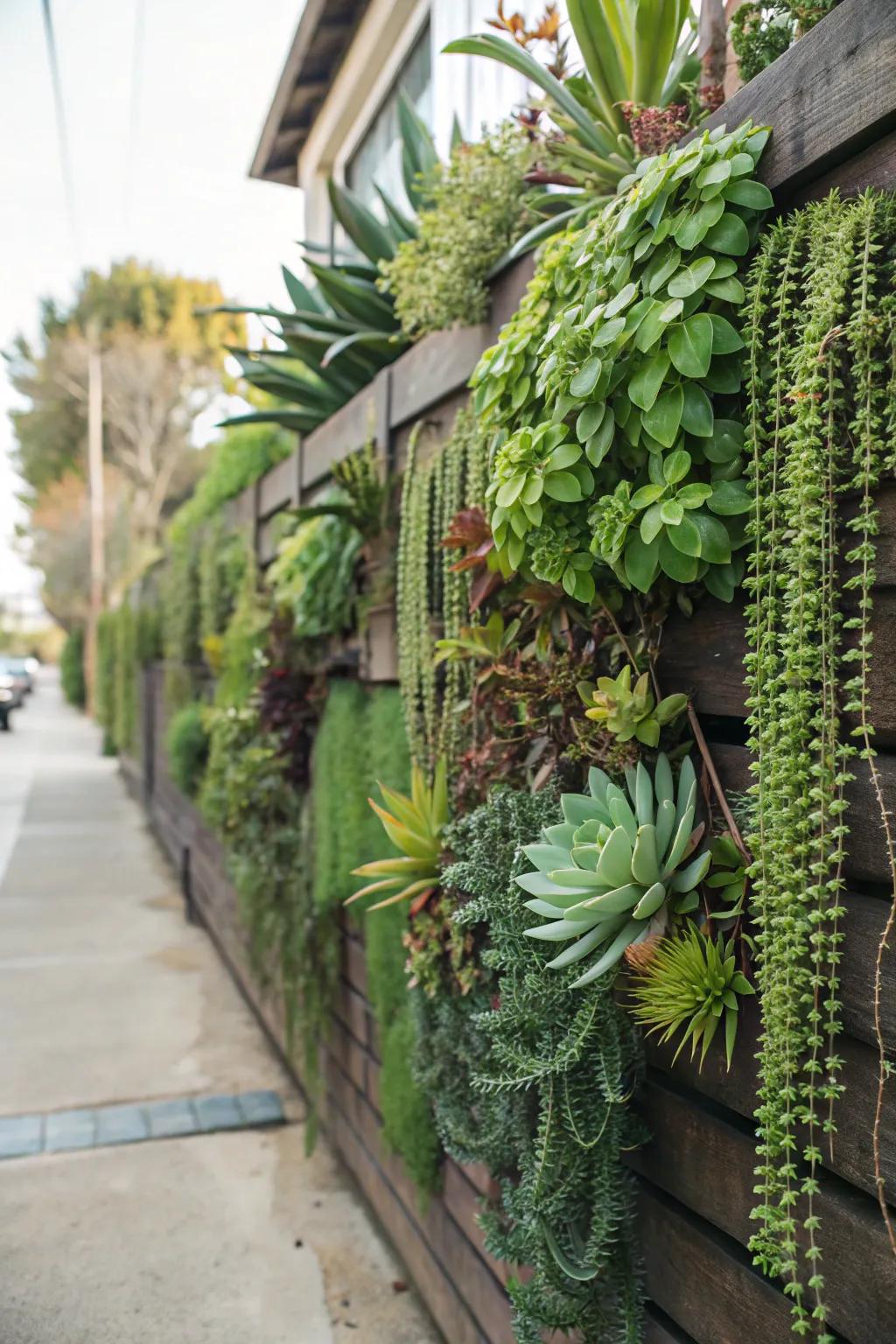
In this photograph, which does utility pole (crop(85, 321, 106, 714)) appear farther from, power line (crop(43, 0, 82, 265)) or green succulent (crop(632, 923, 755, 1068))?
green succulent (crop(632, 923, 755, 1068))

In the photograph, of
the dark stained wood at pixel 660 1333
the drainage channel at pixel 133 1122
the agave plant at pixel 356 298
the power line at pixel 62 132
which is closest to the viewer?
the dark stained wood at pixel 660 1333

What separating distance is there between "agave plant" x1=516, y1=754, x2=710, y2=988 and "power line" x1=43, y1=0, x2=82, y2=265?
7.03m

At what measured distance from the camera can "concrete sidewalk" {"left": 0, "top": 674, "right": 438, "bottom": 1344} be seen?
8.56 feet

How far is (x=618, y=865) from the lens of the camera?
4.28 feet

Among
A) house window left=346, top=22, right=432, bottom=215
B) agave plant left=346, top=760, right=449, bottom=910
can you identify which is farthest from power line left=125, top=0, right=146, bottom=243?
agave plant left=346, top=760, right=449, bottom=910

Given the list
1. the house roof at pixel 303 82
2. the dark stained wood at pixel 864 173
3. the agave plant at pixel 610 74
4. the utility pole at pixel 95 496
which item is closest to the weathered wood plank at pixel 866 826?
the dark stained wood at pixel 864 173

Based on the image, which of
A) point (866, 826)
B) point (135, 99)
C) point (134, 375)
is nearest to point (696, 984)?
point (866, 826)

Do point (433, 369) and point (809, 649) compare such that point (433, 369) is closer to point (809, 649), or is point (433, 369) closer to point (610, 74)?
point (610, 74)

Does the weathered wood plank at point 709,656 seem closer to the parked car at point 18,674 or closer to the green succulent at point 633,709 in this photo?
the green succulent at point 633,709

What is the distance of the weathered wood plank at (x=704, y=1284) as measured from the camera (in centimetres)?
128

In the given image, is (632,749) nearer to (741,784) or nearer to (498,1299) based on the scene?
(741,784)

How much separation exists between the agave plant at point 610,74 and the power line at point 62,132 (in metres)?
6.10

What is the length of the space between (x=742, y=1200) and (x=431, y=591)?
1518 mm

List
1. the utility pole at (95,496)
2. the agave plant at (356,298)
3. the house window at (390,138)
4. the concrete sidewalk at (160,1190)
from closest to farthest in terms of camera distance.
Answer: the concrete sidewalk at (160,1190) < the agave plant at (356,298) < the house window at (390,138) < the utility pole at (95,496)
